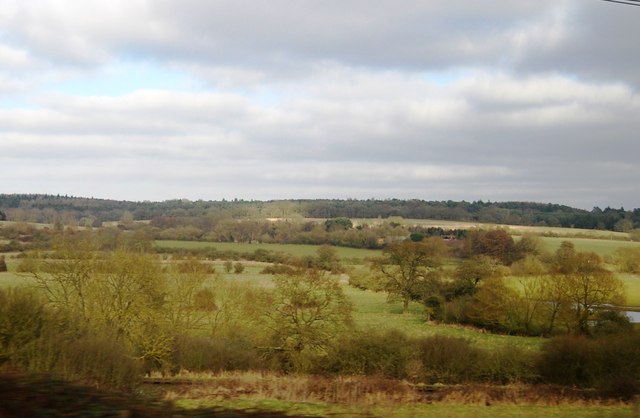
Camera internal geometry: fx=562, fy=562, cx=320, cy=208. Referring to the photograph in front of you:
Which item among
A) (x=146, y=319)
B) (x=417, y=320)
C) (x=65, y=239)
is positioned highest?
(x=65, y=239)

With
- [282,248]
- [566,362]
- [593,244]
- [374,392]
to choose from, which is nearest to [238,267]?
[282,248]

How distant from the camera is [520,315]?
41.8m

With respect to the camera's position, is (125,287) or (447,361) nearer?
(447,361)

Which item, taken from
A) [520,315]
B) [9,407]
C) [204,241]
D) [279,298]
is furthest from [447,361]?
[204,241]

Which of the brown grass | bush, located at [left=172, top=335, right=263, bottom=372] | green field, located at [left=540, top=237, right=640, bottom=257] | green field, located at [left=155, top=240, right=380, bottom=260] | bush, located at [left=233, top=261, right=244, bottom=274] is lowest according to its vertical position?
bush, located at [left=172, top=335, right=263, bottom=372]

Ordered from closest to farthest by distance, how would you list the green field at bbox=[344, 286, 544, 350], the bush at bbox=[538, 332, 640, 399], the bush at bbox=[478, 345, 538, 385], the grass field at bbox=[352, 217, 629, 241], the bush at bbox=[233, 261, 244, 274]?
the bush at bbox=[538, 332, 640, 399], the bush at bbox=[478, 345, 538, 385], the green field at bbox=[344, 286, 544, 350], the bush at bbox=[233, 261, 244, 274], the grass field at bbox=[352, 217, 629, 241]

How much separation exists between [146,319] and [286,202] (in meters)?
80.4

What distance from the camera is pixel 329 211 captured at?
99.3 metres

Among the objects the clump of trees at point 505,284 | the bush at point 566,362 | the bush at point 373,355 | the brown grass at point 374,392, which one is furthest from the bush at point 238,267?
the bush at point 566,362

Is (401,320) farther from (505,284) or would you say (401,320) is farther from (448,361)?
(448,361)

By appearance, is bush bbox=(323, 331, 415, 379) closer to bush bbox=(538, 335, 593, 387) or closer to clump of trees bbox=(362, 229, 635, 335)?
bush bbox=(538, 335, 593, 387)

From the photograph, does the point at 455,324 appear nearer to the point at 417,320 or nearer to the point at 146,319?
the point at 417,320

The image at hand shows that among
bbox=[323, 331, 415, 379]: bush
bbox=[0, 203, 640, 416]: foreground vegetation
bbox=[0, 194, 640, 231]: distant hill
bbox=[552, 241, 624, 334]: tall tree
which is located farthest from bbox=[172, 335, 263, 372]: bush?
bbox=[0, 194, 640, 231]: distant hill

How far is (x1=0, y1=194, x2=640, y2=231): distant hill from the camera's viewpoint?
65.9 metres
